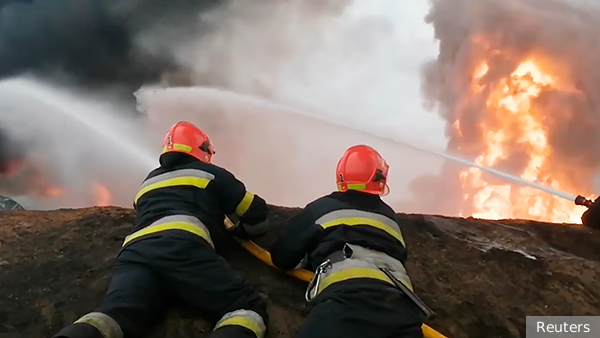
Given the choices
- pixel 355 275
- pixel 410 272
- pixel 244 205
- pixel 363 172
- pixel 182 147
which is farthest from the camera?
pixel 410 272

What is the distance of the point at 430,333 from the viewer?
4.11 metres

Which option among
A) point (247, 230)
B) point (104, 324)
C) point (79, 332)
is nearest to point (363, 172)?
point (247, 230)

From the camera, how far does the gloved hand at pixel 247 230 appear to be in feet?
16.6

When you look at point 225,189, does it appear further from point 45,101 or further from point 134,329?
point 45,101

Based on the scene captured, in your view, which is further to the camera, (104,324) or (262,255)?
(262,255)

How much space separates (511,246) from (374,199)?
2.87 m

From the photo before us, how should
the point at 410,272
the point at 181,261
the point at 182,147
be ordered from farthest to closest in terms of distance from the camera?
the point at 410,272 < the point at 182,147 < the point at 181,261

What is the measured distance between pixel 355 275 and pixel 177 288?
1.44 meters

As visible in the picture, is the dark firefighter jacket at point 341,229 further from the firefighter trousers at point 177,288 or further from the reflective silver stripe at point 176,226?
the reflective silver stripe at point 176,226

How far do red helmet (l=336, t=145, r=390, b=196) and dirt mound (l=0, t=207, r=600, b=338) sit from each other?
1182 mm

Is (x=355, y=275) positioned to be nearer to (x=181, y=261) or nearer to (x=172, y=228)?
(x=181, y=261)

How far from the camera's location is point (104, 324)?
3.57 m

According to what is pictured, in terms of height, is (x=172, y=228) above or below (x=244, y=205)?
below

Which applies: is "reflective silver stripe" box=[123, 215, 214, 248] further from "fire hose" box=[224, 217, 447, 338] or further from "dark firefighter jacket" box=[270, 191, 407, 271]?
"fire hose" box=[224, 217, 447, 338]
